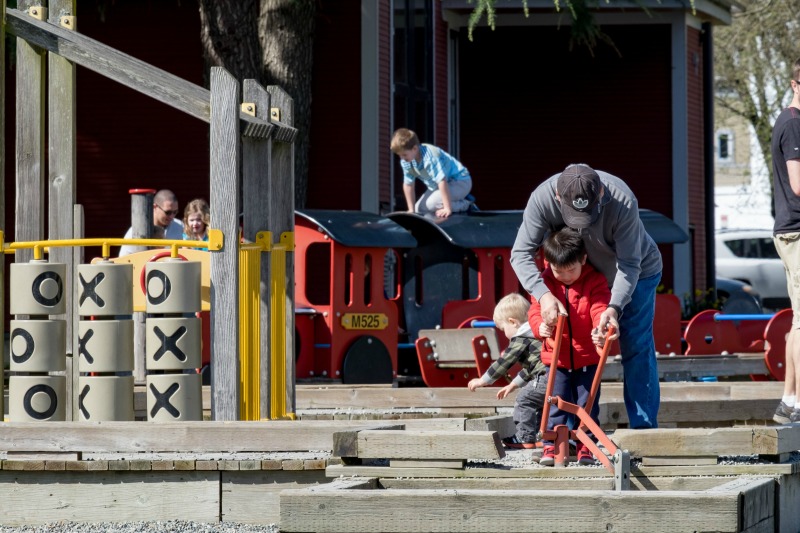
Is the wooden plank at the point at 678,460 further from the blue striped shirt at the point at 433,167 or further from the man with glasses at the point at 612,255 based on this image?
the blue striped shirt at the point at 433,167

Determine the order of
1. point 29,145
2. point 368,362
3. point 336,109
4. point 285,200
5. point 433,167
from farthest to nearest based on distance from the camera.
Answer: point 336,109
point 433,167
point 368,362
point 285,200
point 29,145

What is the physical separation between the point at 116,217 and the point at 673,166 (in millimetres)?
9699

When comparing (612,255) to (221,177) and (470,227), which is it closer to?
(221,177)

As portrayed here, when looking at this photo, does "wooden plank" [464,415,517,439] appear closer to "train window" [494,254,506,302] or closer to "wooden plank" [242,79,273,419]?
"wooden plank" [242,79,273,419]

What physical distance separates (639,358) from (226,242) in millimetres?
2278

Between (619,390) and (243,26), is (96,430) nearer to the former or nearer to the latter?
(619,390)

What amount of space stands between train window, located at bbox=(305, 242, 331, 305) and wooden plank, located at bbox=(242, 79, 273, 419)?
10132 millimetres

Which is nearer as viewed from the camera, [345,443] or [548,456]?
[345,443]

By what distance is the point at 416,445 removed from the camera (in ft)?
21.9

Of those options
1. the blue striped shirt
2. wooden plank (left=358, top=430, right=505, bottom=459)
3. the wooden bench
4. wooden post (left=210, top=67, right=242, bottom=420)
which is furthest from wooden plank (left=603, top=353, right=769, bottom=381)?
wooden plank (left=358, top=430, right=505, bottom=459)

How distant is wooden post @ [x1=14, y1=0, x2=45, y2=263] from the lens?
8766mm

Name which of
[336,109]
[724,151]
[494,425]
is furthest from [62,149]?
[724,151]

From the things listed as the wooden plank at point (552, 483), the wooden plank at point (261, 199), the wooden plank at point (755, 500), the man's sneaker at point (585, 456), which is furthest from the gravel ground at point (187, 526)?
the wooden plank at point (261, 199)

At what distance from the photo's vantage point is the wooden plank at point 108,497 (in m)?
7.27
